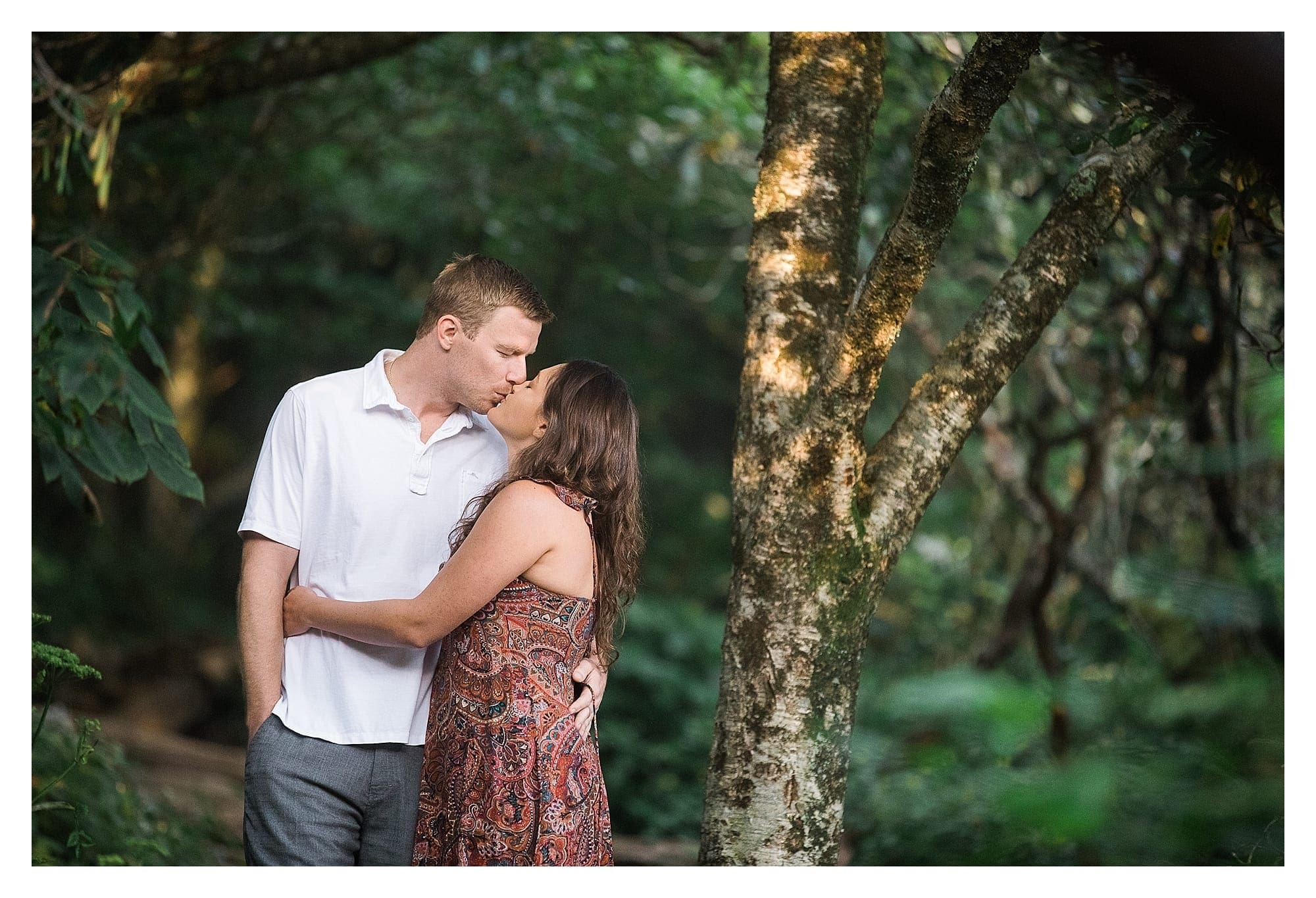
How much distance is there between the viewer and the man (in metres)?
1.82

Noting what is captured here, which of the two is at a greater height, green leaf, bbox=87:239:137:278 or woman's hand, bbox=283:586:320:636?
green leaf, bbox=87:239:137:278

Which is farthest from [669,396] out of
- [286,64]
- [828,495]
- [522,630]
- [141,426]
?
[522,630]

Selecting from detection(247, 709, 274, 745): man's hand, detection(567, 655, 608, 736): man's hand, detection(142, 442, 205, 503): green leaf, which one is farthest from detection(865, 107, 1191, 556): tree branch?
detection(142, 442, 205, 503): green leaf

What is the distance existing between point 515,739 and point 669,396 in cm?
588

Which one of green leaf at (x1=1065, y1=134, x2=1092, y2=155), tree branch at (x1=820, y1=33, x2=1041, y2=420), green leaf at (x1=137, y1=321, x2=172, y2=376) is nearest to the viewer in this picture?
tree branch at (x1=820, y1=33, x2=1041, y2=420)

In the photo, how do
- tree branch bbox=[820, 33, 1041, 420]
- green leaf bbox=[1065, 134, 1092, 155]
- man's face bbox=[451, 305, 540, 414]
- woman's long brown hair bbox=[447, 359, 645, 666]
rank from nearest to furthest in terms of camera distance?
tree branch bbox=[820, 33, 1041, 420] → woman's long brown hair bbox=[447, 359, 645, 666] → man's face bbox=[451, 305, 540, 414] → green leaf bbox=[1065, 134, 1092, 155]

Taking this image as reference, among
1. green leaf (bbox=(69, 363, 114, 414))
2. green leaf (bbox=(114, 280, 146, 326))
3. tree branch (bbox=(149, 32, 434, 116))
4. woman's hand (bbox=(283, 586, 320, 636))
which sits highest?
tree branch (bbox=(149, 32, 434, 116))

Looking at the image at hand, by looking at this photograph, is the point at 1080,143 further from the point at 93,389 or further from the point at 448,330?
the point at 93,389

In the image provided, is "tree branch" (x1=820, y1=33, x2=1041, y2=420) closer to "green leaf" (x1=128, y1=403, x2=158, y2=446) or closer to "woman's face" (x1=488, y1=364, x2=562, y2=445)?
"woman's face" (x1=488, y1=364, x2=562, y2=445)

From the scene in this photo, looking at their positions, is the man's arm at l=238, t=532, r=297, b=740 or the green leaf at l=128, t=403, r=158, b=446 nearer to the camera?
the man's arm at l=238, t=532, r=297, b=740

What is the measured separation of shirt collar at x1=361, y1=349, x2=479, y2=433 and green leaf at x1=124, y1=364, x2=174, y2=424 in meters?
0.44

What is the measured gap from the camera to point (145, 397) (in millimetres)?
2043

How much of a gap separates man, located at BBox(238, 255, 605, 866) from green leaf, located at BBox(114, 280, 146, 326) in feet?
1.50

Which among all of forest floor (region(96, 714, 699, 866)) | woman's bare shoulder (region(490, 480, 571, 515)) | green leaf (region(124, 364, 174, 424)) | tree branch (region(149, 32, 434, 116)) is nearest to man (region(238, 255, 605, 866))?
woman's bare shoulder (region(490, 480, 571, 515))
